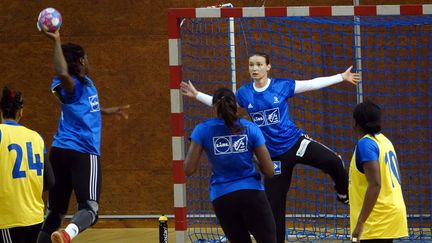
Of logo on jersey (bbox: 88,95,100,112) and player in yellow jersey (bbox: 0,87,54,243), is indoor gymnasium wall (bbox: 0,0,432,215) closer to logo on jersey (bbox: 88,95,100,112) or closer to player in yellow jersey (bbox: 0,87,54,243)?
logo on jersey (bbox: 88,95,100,112)

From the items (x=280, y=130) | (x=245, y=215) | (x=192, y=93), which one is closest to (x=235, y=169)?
(x=245, y=215)

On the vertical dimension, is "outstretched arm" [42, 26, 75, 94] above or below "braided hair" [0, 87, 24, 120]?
above

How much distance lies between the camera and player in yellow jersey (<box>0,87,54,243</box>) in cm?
755

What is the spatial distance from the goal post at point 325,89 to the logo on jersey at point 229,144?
4.44 m

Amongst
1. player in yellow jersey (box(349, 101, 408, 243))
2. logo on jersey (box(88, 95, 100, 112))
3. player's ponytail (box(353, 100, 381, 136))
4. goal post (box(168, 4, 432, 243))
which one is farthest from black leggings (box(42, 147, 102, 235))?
goal post (box(168, 4, 432, 243))

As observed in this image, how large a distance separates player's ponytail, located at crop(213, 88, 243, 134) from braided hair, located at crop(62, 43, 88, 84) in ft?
4.91

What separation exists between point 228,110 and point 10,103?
1.70m

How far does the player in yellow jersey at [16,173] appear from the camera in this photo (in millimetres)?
7547

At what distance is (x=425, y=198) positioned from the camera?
11961mm

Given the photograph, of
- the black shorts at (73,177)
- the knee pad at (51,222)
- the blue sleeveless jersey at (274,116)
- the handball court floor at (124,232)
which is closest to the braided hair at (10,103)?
the black shorts at (73,177)

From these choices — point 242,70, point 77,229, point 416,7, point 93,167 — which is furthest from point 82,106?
point 242,70

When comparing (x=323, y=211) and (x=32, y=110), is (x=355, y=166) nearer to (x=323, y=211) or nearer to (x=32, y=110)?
(x=323, y=211)

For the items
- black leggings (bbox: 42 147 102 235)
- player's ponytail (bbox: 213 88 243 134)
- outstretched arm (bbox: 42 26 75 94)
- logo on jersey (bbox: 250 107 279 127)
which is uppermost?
outstretched arm (bbox: 42 26 75 94)

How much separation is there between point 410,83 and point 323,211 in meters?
1.92
